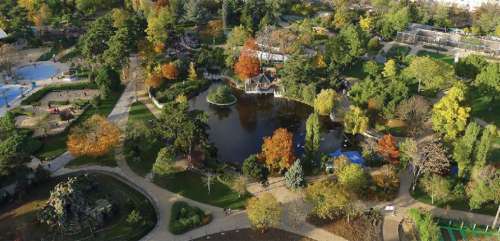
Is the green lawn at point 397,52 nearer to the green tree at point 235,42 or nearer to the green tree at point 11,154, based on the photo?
the green tree at point 235,42

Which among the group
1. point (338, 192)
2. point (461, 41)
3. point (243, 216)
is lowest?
point (243, 216)

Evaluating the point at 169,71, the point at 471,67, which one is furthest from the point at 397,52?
the point at 169,71

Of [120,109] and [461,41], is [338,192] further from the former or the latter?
[461,41]

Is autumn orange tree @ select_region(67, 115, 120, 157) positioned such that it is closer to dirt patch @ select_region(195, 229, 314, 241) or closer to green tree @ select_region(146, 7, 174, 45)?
dirt patch @ select_region(195, 229, 314, 241)

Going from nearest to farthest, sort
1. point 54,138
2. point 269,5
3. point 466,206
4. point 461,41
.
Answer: point 466,206, point 54,138, point 461,41, point 269,5

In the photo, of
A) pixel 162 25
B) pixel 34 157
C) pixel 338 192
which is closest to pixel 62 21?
pixel 162 25

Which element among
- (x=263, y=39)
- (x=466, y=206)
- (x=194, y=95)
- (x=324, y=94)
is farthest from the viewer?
(x=263, y=39)

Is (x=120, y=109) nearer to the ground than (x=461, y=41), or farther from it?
nearer to the ground
